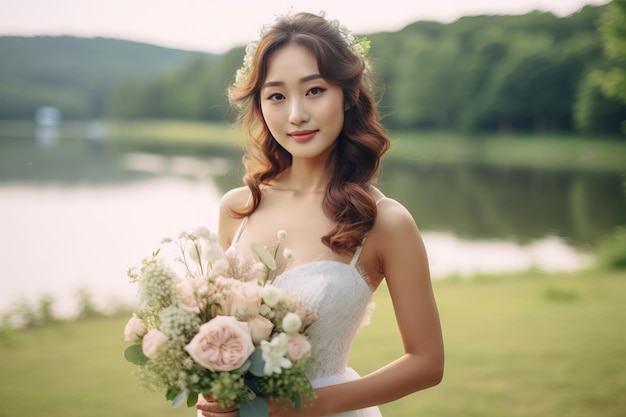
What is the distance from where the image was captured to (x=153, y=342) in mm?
1808

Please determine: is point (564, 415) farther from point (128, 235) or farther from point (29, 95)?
point (29, 95)

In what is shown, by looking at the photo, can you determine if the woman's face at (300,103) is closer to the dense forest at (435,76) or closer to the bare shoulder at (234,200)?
the bare shoulder at (234,200)

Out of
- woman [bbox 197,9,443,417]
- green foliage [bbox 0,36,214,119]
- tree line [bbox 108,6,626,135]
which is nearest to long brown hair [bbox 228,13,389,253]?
woman [bbox 197,9,443,417]

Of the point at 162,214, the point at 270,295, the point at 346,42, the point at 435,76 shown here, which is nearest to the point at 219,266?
the point at 270,295

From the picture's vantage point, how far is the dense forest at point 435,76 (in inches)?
921

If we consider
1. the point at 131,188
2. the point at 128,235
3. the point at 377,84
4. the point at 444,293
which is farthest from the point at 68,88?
the point at 377,84

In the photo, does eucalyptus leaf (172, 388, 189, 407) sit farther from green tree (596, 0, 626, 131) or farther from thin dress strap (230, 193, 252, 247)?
green tree (596, 0, 626, 131)

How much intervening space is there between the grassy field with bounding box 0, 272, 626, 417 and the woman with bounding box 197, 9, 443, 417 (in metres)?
2.99

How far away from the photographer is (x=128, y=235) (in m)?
15.9

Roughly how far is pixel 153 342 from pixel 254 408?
0.32 meters

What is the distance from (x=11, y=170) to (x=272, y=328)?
2073 cm

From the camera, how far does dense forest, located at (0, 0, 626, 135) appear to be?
23391 millimetres

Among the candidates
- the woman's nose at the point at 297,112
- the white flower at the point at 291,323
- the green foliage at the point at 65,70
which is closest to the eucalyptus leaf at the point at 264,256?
the white flower at the point at 291,323

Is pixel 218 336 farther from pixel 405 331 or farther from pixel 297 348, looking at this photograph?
pixel 405 331
